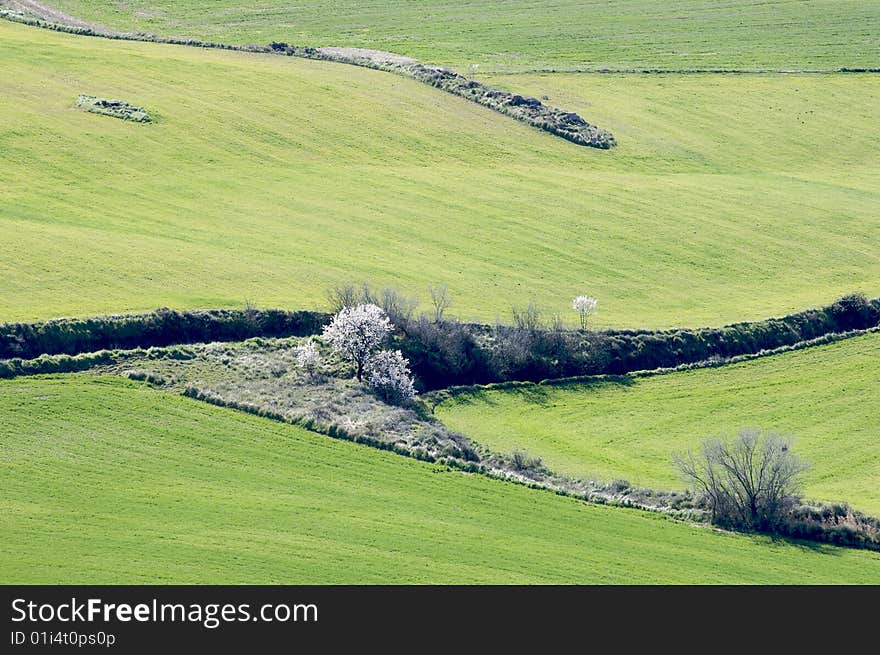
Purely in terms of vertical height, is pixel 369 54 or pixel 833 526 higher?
pixel 369 54

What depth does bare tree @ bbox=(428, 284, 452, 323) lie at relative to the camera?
7719 centimetres

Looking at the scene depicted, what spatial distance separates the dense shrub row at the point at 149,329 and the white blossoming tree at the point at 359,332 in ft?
15.2

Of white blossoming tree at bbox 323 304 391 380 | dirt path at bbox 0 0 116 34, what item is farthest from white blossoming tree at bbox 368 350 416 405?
dirt path at bbox 0 0 116 34

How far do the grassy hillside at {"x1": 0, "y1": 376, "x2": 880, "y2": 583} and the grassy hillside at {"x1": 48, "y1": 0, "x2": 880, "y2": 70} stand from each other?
83.7 meters

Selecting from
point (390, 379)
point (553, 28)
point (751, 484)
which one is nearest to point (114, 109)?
point (390, 379)

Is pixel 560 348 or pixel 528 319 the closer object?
pixel 560 348

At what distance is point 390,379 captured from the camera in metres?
70.9

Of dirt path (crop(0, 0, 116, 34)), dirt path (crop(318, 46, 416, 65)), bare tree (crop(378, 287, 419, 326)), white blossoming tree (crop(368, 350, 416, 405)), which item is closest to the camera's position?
white blossoming tree (crop(368, 350, 416, 405))

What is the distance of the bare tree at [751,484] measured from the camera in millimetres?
59219

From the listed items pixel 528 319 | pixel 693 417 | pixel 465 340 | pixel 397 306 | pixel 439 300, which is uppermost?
pixel 439 300

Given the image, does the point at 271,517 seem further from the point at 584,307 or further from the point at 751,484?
the point at 584,307

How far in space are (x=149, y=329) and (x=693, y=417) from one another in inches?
1128

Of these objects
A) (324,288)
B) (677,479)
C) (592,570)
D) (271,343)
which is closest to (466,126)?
(324,288)

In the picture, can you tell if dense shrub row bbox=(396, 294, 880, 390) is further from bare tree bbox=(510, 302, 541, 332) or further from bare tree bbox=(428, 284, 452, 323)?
bare tree bbox=(428, 284, 452, 323)
